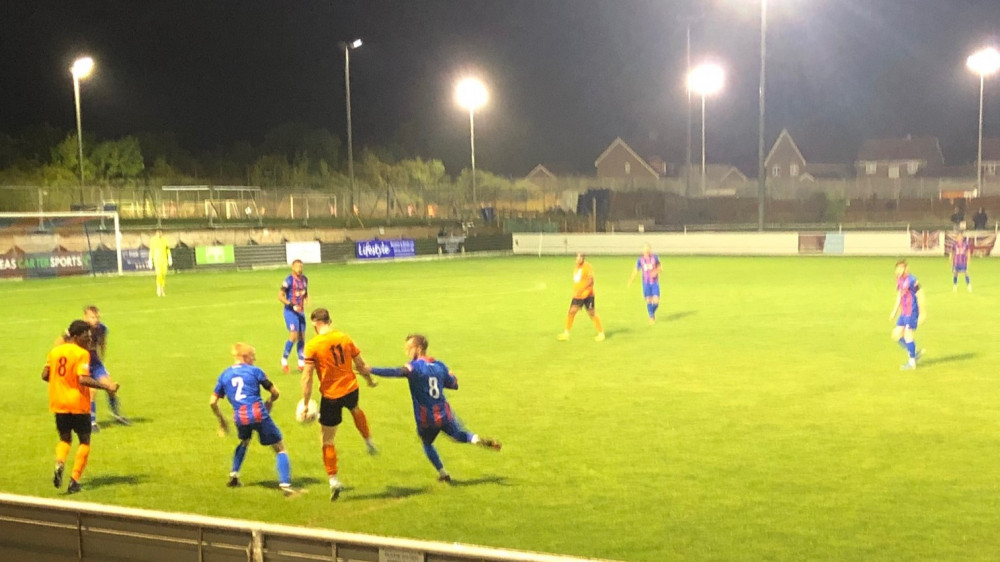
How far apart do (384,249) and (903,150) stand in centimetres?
6902

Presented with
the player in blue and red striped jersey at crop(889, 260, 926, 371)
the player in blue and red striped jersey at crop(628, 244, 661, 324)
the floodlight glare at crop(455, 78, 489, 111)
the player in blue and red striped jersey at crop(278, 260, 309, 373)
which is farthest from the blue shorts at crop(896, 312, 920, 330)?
the floodlight glare at crop(455, 78, 489, 111)

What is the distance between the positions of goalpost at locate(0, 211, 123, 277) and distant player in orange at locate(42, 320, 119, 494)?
101 ft

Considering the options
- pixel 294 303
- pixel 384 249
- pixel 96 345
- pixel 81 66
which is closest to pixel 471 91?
pixel 384 249

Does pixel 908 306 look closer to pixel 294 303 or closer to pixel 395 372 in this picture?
pixel 395 372

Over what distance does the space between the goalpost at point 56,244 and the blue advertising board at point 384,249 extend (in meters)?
12.1

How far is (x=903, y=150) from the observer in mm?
98000

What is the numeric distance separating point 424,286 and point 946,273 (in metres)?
19.6

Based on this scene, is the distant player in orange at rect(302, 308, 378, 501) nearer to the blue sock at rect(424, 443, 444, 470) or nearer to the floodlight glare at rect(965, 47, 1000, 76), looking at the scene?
the blue sock at rect(424, 443, 444, 470)

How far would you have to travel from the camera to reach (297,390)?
14633 mm

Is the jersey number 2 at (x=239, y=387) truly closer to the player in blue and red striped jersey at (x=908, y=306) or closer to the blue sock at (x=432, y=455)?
the blue sock at (x=432, y=455)

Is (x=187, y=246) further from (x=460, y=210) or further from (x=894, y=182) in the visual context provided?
(x=894, y=182)

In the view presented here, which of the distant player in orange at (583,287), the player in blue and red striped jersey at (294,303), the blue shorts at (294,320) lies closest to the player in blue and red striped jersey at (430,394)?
the player in blue and red striped jersey at (294,303)

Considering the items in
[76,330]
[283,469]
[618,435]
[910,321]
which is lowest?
[618,435]

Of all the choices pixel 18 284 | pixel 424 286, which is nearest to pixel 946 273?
pixel 424 286
